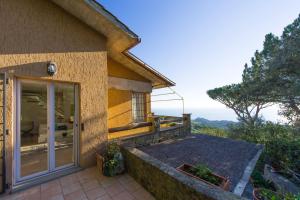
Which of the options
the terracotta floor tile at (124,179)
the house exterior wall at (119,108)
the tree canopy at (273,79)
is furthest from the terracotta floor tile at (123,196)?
the tree canopy at (273,79)

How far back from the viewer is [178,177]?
284 cm

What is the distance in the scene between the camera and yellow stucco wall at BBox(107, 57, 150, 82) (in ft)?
26.2

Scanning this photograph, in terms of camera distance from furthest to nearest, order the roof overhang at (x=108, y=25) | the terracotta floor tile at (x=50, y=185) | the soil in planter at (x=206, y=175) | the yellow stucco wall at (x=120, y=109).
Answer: the yellow stucco wall at (x=120, y=109) → the roof overhang at (x=108, y=25) → the terracotta floor tile at (x=50, y=185) → the soil in planter at (x=206, y=175)

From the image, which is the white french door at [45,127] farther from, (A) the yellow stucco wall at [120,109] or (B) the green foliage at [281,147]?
(B) the green foliage at [281,147]

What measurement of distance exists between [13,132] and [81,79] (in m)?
2.36

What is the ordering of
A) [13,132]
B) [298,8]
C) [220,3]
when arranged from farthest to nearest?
[298,8] → [220,3] → [13,132]

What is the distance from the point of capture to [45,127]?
4.62 m

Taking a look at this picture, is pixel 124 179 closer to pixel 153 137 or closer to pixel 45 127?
pixel 45 127

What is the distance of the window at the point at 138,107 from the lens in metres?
9.78

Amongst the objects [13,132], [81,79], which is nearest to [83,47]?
[81,79]

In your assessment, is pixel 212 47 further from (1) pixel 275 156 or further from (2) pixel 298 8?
(1) pixel 275 156

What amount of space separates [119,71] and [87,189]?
6.16 m

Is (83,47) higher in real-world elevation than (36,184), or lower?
higher

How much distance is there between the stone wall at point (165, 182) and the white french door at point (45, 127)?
218 centimetres
